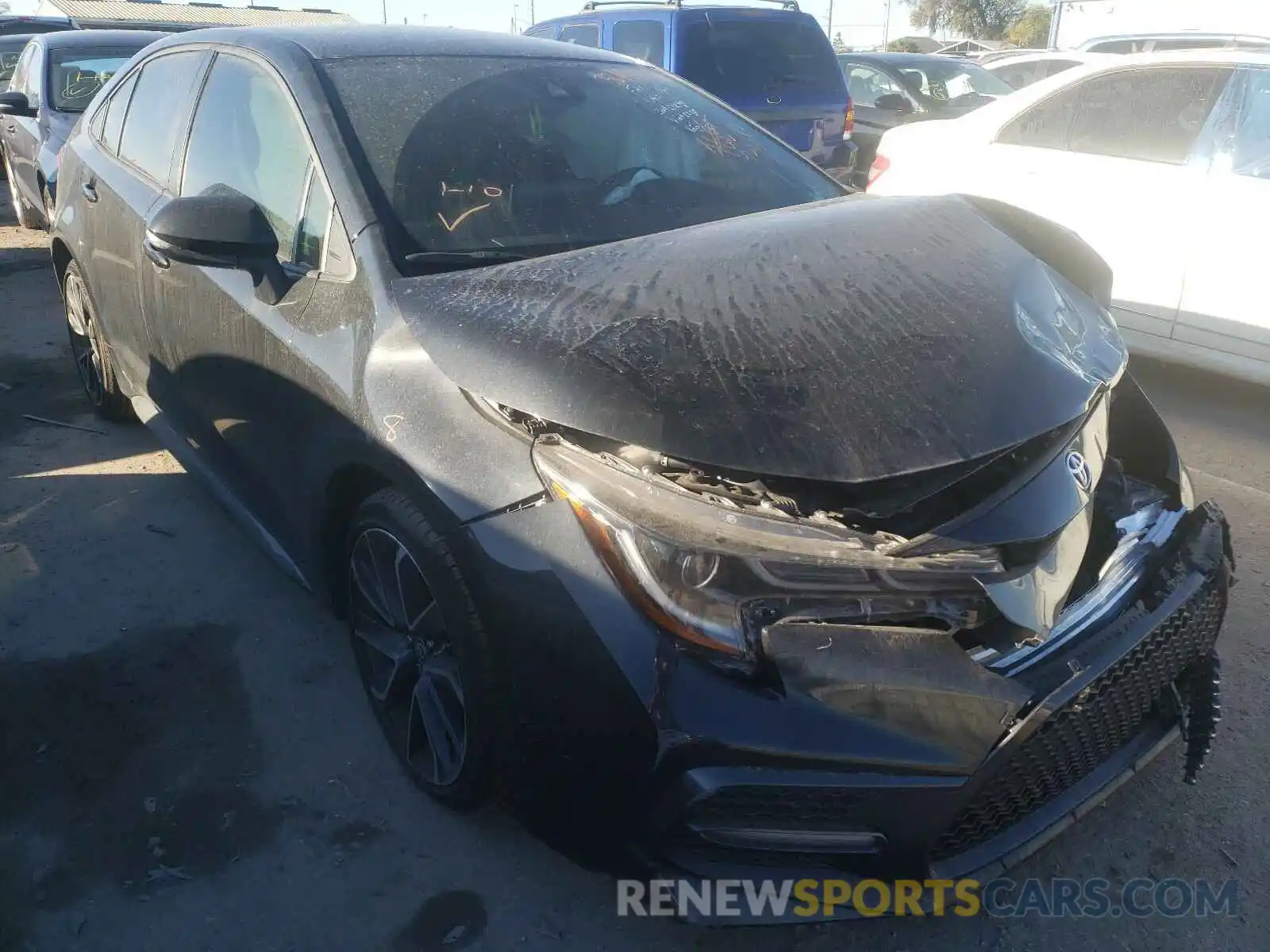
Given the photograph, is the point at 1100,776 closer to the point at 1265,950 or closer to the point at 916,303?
the point at 1265,950

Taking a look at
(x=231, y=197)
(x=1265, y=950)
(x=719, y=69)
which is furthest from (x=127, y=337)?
(x=719, y=69)

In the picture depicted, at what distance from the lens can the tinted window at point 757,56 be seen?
7.50 metres

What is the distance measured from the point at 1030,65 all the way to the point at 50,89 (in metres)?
10.1

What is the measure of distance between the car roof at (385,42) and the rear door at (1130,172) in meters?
2.72

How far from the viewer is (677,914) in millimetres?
1815

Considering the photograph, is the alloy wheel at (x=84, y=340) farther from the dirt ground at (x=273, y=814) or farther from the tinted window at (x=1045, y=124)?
the tinted window at (x=1045, y=124)

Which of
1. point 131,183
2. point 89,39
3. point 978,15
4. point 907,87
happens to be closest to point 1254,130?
point 131,183

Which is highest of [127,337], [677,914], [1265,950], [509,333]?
[509,333]

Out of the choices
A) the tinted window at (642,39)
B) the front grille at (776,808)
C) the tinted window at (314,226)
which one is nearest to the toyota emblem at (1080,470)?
the front grille at (776,808)

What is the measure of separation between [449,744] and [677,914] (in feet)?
2.16

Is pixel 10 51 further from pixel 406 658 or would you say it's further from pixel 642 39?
pixel 406 658

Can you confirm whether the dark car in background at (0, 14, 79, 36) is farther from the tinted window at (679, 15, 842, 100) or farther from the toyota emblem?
the toyota emblem

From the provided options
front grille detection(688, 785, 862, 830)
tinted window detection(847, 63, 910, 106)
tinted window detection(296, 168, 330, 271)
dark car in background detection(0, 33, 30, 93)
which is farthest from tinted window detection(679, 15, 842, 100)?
dark car in background detection(0, 33, 30, 93)

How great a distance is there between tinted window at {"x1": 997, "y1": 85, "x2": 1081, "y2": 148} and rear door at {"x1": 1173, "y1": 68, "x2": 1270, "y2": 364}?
78 centimetres
